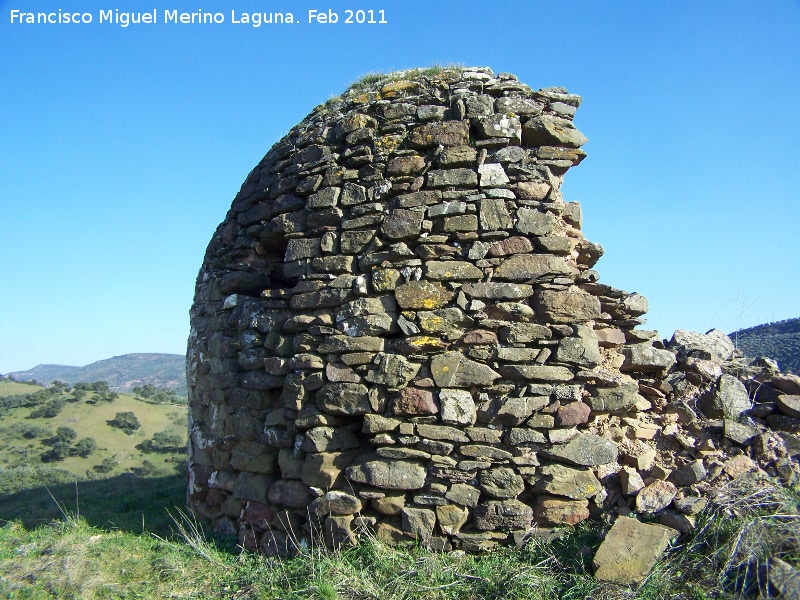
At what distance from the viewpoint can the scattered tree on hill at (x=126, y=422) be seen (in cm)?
1961

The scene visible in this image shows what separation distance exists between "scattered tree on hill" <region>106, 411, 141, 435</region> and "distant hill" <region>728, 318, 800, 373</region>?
17.3m

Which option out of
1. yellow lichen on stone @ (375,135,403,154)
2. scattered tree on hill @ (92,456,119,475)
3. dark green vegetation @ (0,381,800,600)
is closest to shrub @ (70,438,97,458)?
scattered tree on hill @ (92,456,119,475)

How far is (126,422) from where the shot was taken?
19.7m

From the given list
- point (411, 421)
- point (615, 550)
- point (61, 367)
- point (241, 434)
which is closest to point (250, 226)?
point (241, 434)

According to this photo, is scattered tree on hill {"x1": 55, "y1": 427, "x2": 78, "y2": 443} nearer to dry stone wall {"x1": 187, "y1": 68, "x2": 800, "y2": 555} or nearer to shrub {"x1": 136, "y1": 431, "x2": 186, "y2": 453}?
shrub {"x1": 136, "y1": 431, "x2": 186, "y2": 453}

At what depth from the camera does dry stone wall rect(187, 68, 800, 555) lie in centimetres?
405

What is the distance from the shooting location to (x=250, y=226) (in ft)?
17.7

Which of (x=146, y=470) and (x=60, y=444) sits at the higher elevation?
(x=60, y=444)

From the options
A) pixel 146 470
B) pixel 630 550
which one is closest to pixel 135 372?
pixel 146 470

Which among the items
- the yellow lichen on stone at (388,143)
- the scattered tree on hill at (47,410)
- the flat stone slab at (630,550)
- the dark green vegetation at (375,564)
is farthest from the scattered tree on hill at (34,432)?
the flat stone slab at (630,550)

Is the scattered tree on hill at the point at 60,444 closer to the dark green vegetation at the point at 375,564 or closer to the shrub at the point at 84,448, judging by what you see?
the shrub at the point at 84,448

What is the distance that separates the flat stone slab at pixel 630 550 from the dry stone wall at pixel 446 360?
0.85 feet

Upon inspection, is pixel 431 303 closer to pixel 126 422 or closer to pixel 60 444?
pixel 60 444

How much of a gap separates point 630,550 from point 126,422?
63.3 ft
